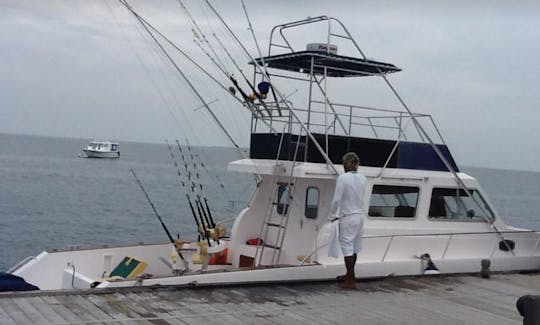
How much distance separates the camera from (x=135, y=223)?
35.2 meters

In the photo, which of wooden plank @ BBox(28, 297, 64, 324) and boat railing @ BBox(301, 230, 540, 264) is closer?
wooden plank @ BBox(28, 297, 64, 324)

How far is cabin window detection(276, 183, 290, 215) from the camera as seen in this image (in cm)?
1027

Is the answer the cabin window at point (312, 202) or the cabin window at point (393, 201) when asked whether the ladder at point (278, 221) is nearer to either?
the cabin window at point (312, 202)

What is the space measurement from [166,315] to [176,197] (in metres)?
44.3

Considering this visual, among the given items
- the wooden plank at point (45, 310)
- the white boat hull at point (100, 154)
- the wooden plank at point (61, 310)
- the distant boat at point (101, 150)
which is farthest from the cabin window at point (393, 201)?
the white boat hull at point (100, 154)

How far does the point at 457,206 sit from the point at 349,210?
Result: 2950 mm

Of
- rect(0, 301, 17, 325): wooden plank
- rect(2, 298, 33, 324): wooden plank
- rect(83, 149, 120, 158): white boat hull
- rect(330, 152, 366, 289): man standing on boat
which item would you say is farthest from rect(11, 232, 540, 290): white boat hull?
rect(83, 149, 120, 158): white boat hull

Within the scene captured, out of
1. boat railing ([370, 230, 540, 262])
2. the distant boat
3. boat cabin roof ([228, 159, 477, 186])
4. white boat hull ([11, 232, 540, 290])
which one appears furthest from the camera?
the distant boat

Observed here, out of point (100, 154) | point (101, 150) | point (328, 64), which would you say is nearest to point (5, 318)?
point (328, 64)

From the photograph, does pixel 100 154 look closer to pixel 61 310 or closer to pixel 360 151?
pixel 360 151

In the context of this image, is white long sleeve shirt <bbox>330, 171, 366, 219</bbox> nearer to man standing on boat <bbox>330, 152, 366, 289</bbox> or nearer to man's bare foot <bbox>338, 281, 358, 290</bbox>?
man standing on boat <bbox>330, 152, 366, 289</bbox>

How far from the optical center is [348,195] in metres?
8.50

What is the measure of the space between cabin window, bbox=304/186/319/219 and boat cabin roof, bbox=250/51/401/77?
1.89 metres

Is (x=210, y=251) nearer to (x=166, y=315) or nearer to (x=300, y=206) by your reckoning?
(x=300, y=206)
